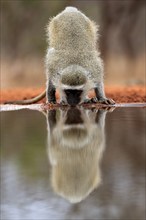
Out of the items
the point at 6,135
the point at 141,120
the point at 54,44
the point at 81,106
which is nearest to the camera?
the point at 6,135

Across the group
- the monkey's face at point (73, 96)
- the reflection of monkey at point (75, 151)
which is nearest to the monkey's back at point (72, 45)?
the monkey's face at point (73, 96)

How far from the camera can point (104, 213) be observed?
10.3ft

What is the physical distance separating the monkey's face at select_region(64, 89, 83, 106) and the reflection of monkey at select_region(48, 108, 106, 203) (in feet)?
1.59

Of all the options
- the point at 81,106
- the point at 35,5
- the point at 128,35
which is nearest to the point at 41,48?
the point at 35,5

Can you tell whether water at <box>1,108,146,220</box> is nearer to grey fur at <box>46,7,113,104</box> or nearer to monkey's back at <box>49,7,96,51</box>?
grey fur at <box>46,7,113,104</box>

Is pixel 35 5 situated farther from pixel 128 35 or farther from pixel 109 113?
pixel 109 113

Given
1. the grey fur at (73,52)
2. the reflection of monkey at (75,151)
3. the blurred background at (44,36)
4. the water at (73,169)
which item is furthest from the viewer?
the blurred background at (44,36)

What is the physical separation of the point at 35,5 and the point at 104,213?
41.7 ft

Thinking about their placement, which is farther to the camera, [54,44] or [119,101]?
[119,101]

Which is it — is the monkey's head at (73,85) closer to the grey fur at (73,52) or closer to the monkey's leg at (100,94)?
the grey fur at (73,52)

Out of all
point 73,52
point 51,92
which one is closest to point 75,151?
point 73,52

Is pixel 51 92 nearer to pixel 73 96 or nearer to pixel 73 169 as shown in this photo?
pixel 73 96

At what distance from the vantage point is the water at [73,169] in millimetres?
3209

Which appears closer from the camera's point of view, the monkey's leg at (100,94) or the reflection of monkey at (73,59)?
the reflection of monkey at (73,59)
